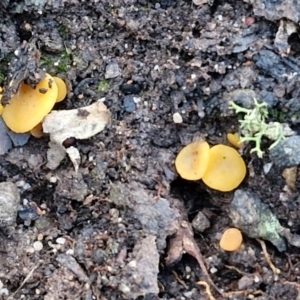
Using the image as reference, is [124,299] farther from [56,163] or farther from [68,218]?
[56,163]

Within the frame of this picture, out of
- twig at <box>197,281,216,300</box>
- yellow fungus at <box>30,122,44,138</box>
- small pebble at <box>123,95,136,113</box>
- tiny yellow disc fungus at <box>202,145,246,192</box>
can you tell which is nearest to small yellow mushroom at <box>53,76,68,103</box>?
yellow fungus at <box>30,122,44,138</box>

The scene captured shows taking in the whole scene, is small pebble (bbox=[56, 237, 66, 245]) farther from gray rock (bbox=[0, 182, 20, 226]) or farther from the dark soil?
gray rock (bbox=[0, 182, 20, 226])

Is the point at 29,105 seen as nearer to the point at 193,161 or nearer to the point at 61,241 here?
Answer: the point at 61,241

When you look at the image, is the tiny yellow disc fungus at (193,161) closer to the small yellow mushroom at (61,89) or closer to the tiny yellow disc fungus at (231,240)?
the tiny yellow disc fungus at (231,240)

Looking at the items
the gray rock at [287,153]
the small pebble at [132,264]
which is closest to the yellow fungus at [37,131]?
the small pebble at [132,264]

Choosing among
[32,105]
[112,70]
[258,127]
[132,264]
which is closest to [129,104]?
[112,70]
